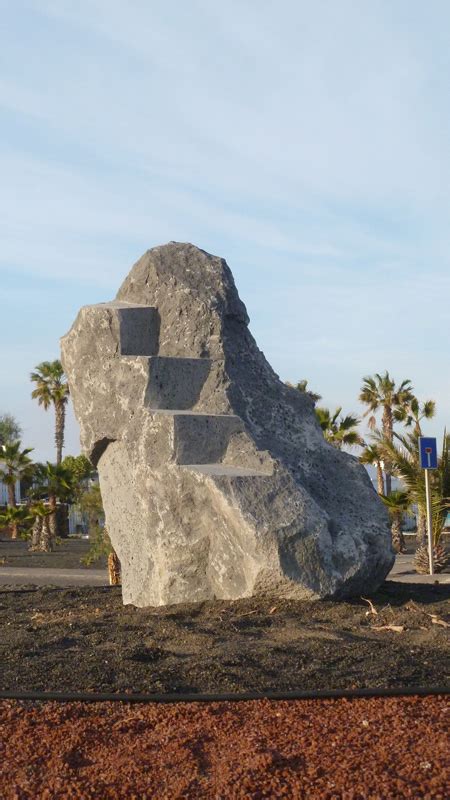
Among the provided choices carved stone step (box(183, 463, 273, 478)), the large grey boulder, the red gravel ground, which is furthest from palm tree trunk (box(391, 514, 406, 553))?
the red gravel ground

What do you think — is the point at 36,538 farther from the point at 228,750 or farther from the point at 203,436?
the point at 228,750

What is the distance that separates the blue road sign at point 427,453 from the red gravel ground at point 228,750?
35.3 ft

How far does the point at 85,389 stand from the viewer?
9609mm

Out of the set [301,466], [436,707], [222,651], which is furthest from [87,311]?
[436,707]

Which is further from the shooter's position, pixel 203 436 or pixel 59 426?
pixel 59 426

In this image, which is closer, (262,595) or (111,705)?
(111,705)

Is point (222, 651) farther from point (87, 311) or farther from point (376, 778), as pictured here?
point (87, 311)

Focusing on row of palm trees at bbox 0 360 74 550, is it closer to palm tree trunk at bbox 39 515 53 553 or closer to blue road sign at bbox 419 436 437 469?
palm tree trunk at bbox 39 515 53 553

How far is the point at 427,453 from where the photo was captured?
16.0m

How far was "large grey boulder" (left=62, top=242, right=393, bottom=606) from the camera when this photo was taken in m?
8.16

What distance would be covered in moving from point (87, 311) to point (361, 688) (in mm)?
5172

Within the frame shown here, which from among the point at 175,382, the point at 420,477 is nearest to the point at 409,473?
the point at 420,477

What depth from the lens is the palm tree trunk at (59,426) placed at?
4569cm

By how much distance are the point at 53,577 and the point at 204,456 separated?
31.2 feet
